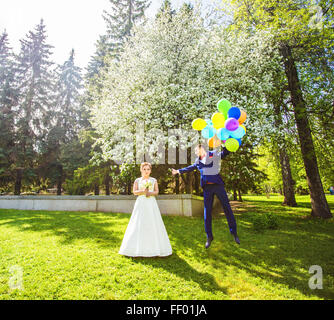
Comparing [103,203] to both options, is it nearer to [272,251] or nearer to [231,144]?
[272,251]

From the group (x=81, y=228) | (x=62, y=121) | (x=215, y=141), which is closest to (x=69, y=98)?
(x=62, y=121)

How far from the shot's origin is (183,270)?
5199mm

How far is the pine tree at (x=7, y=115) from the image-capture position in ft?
73.5

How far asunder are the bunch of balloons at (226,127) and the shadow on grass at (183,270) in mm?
2767

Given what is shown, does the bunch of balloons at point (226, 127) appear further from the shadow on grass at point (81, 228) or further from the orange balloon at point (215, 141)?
the shadow on grass at point (81, 228)

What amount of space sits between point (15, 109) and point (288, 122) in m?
27.0

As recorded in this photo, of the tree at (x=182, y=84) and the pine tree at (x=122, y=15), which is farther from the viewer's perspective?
the pine tree at (x=122, y=15)

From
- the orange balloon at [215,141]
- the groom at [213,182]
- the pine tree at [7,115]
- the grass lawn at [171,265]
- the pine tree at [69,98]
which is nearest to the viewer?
the grass lawn at [171,265]

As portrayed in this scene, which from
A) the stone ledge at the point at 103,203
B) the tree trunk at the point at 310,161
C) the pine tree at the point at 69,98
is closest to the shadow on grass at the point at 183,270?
the stone ledge at the point at 103,203

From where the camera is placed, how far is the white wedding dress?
5.83m
